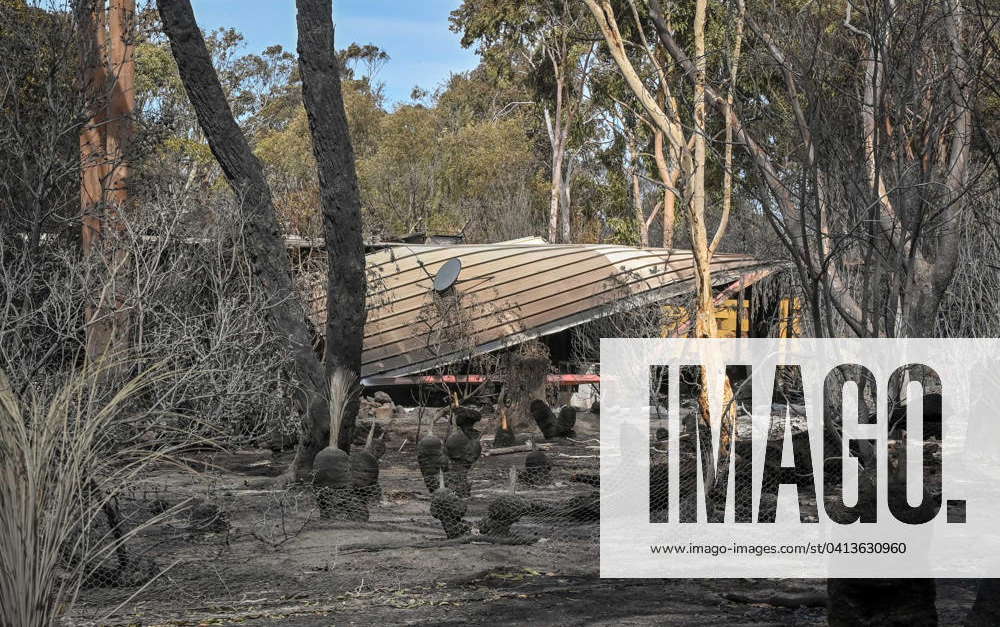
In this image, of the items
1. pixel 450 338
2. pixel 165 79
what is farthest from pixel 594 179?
pixel 450 338

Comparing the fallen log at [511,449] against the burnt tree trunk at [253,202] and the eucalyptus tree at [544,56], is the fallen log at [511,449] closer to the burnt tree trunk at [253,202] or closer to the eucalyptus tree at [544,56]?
the burnt tree trunk at [253,202]

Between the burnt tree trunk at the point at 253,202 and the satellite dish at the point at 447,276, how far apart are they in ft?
20.0

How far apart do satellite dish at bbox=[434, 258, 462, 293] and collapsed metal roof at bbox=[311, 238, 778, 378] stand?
0.25 ft

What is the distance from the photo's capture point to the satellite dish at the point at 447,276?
16781 mm

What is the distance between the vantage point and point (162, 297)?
945 cm

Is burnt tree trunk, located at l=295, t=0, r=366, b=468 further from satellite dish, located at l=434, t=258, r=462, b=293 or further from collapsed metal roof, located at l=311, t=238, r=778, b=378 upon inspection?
satellite dish, located at l=434, t=258, r=462, b=293

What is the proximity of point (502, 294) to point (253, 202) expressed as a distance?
8716mm

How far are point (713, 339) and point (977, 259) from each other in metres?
2.87

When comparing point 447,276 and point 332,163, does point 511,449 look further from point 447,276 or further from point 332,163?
point 332,163

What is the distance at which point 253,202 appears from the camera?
10547mm

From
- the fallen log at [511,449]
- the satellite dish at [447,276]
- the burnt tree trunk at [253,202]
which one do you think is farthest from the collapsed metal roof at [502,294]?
the burnt tree trunk at [253,202]

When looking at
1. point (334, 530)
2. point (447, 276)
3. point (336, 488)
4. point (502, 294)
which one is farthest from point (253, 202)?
point (502, 294)

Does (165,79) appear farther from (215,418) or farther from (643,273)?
(215,418)

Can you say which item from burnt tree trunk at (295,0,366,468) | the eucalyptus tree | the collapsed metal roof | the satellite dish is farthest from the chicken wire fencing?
the eucalyptus tree
